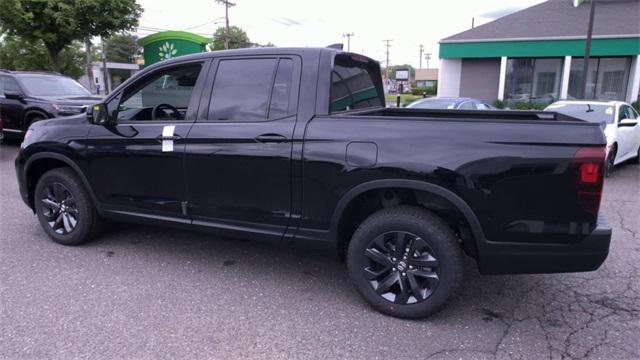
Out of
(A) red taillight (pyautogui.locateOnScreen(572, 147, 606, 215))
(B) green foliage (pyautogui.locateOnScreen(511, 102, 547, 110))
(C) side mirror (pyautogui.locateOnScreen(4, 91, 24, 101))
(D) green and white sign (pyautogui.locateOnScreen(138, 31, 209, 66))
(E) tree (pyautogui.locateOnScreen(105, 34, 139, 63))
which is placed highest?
(E) tree (pyautogui.locateOnScreen(105, 34, 139, 63))

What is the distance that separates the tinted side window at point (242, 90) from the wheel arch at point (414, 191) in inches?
36.3

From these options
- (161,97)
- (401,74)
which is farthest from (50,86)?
(401,74)

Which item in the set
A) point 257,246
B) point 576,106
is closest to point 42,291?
point 257,246

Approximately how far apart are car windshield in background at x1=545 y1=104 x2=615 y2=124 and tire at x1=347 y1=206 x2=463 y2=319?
22.6 feet

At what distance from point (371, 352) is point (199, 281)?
163 cm

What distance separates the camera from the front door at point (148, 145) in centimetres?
378

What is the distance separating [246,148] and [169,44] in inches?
562

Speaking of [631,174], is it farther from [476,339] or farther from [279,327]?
[279,327]

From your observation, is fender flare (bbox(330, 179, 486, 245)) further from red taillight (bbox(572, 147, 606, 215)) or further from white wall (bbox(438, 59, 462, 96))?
white wall (bbox(438, 59, 462, 96))

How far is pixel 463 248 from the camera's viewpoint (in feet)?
10.9

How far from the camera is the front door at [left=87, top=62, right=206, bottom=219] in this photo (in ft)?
12.4

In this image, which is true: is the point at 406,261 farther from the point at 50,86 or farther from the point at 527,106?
the point at 527,106

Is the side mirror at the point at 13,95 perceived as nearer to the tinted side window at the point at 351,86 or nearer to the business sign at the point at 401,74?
the tinted side window at the point at 351,86

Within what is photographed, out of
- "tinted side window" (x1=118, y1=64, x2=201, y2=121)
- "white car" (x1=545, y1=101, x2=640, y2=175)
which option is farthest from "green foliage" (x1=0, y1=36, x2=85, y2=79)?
"white car" (x1=545, y1=101, x2=640, y2=175)
